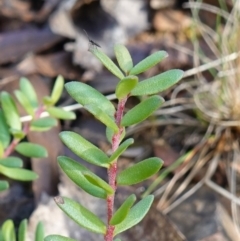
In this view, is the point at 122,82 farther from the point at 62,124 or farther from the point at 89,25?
the point at 89,25

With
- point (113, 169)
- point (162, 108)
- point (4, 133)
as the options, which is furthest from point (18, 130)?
point (162, 108)

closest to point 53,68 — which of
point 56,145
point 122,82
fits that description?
point 56,145

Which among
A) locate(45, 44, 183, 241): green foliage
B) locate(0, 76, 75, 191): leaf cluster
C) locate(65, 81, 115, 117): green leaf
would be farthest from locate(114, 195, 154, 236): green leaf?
locate(0, 76, 75, 191): leaf cluster

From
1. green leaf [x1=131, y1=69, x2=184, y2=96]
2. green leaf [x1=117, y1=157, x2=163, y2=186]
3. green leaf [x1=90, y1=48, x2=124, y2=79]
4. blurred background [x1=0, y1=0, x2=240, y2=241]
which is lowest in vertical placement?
blurred background [x1=0, y1=0, x2=240, y2=241]

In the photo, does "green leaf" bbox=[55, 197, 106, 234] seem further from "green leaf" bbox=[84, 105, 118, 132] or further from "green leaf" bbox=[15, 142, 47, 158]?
"green leaf" bbox=[15, 142, 47, 158]

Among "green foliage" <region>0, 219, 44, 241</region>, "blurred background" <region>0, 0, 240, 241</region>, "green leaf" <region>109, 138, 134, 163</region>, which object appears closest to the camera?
"green leaf" <region>109, 138, 134, 163</region>

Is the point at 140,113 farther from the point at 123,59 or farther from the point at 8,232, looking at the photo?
the point at 8,232
